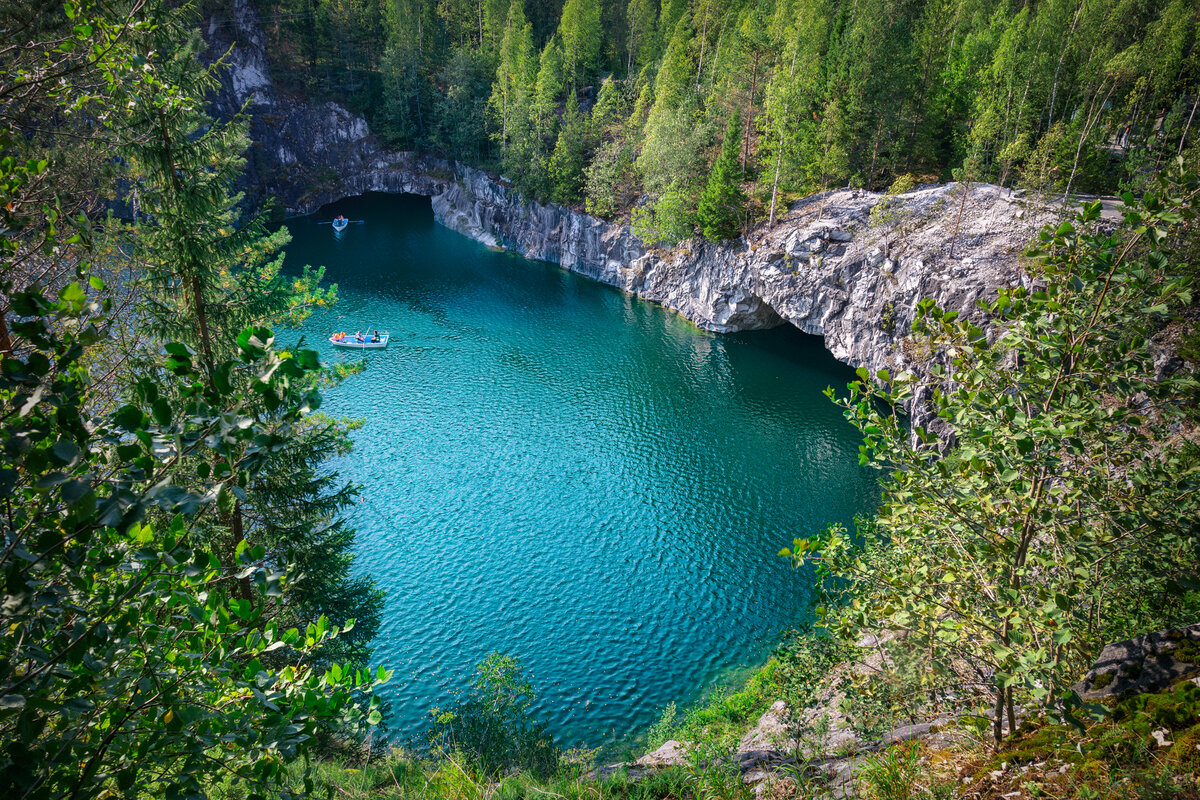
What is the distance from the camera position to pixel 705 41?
164 feet

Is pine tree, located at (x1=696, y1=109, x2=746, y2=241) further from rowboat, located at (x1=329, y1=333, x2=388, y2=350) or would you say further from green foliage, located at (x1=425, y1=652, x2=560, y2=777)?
green foliage, located at (x1=425, y1=652, x2=560, y2=777)

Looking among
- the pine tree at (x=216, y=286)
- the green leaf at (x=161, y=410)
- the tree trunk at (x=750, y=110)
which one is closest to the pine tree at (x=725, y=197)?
the tree trunk at (x=750, y=110)

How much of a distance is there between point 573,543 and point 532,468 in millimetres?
5009

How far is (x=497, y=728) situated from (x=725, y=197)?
32873 mm

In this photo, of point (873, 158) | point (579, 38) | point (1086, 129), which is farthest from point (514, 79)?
point (1086, 129)

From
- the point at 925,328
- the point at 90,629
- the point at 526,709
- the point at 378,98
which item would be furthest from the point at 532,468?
the point at 378,98

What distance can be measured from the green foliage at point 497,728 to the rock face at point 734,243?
13273mm

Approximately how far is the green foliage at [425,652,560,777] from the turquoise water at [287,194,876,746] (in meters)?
1.04

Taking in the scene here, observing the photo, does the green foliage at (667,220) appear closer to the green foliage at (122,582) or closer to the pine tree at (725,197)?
the pine tree at (725,197)

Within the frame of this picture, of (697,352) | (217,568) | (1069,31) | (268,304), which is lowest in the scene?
(697,352)

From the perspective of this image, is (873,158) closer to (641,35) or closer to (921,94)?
(921,94)

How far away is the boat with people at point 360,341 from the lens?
36.0 metres

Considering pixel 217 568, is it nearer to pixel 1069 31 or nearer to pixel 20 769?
pixel 20 769

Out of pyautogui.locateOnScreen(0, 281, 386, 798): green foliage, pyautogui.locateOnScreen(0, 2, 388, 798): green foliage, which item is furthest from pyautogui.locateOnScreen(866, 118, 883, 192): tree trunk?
pyautogui.locateOnScreen(0, 281, 386, 798): green foliage
